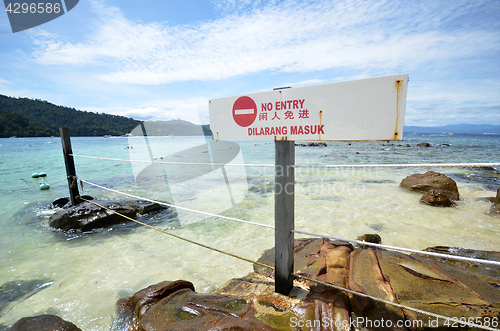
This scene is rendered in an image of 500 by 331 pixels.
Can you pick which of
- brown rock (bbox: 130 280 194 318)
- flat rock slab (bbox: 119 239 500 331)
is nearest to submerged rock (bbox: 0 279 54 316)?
flat rock slab (bbox: 119 239 500 331)

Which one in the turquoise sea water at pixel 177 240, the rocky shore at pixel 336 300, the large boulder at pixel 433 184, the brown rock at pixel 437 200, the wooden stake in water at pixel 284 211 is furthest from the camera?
the large boulder at pixel 433 184

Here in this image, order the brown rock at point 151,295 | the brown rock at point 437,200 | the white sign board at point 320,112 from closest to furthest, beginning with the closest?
1. the white sign board at point 320,112
2. the brown rock at point 151,295
3. the brown rock at point 437,200

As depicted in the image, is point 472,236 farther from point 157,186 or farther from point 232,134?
point 157,186

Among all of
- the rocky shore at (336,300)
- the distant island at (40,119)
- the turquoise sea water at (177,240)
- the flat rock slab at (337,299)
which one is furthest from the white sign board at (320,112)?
the distant island at (40,119)

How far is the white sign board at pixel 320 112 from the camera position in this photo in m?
1.40

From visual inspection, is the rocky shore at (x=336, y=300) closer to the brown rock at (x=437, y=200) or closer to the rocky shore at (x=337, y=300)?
the rocky shore at (x=337, y=300)

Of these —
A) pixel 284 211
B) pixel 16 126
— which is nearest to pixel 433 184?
pixel 284 211

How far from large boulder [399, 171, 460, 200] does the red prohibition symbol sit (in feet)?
27.7

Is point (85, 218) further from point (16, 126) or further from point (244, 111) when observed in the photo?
point (16, 126)

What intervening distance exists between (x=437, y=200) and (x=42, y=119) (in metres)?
105

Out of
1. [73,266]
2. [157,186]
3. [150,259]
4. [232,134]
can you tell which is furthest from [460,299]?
[157,186]

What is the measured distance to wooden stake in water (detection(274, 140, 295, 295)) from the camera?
1877 millimetres

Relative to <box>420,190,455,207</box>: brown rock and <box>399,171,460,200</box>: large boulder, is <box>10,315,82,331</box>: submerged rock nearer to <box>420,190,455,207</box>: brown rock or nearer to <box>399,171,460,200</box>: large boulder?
<box>420,190,455,207</box>: brown rock

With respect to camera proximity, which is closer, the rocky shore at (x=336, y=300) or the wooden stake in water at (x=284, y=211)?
the rocky shore at (x=336, y=300)
